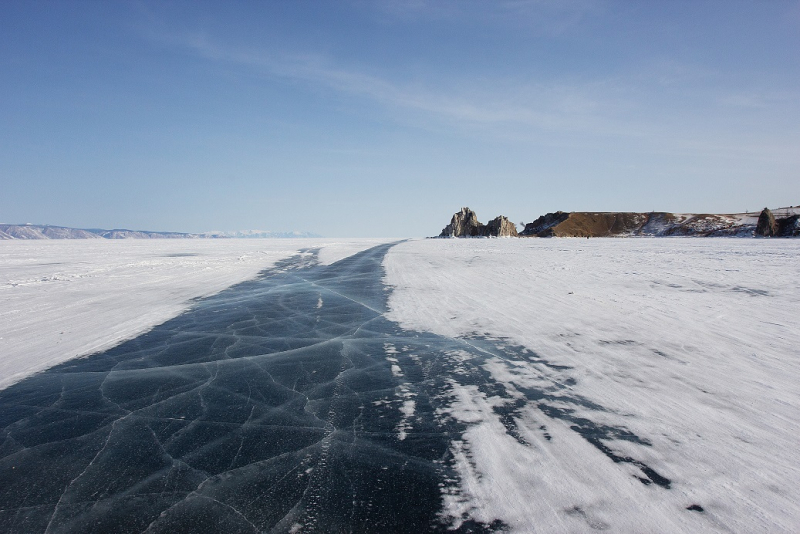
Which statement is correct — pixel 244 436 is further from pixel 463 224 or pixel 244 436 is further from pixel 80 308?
pixel 463 224

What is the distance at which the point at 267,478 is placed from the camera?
2.99m

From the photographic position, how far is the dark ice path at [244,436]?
104 inches

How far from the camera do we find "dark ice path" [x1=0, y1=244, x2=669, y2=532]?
265 cm

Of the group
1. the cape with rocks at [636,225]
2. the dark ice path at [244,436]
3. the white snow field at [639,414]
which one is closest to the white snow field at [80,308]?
the dark ice path at [244,436]

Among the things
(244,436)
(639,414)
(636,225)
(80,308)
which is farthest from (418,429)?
(636,225)

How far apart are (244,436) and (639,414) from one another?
13.2ft

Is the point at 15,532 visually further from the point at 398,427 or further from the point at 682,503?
the point at 682,503

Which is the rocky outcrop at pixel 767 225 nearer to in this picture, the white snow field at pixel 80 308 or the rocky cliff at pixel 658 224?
the rocky cliff at pixel 658 224

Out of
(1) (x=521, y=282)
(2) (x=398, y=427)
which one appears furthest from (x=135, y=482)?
(1) (x=521, y=282)

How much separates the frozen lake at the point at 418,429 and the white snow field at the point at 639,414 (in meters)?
0.02

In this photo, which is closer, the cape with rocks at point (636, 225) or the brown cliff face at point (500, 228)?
the cape with rocks at point (636, 225)

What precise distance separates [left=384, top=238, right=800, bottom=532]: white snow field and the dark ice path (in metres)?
0.20

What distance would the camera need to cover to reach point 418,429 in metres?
3.69

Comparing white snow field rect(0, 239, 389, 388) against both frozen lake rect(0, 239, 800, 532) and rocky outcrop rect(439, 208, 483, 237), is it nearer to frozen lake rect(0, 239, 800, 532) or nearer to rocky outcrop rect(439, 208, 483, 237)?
frozen lake rect(0, 239, 800, 532)
